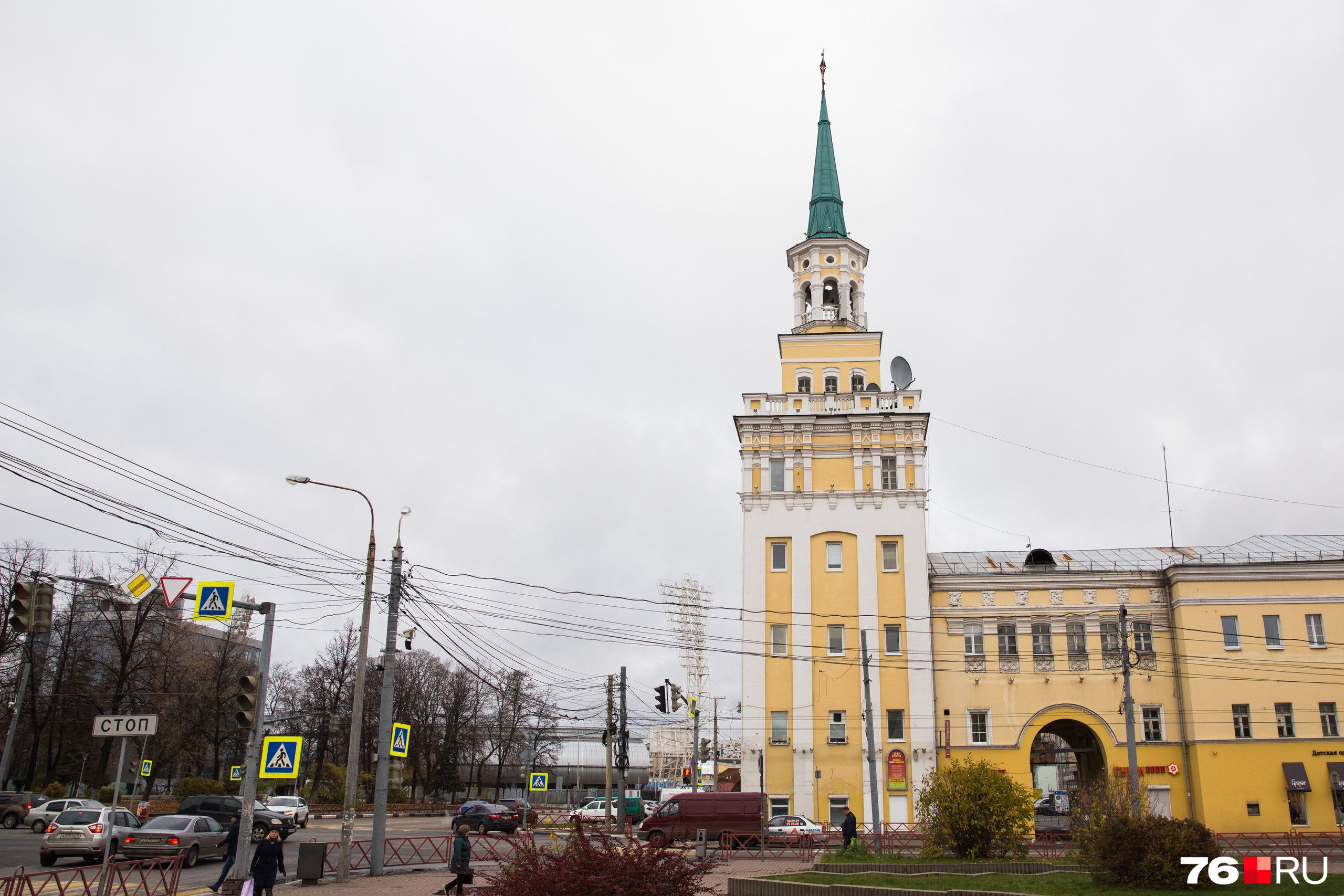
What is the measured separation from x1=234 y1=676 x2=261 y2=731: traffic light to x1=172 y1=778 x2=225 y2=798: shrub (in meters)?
38.2

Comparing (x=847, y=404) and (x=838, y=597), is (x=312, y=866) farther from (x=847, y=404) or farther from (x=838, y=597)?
(x=847, y=404)

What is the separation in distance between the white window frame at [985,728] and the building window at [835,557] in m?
9.07

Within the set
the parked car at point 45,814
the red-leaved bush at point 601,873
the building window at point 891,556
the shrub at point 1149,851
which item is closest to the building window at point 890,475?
the building window at point 891,556

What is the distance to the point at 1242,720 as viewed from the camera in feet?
145

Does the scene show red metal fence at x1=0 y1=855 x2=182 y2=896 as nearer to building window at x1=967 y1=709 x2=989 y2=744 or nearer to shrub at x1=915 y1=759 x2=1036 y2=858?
shrub at x1=915 y1=759 x2=1036 y2=858

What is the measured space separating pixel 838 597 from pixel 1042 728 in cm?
1172

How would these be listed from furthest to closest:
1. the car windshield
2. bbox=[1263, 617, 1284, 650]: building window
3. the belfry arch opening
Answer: the belfry arch opening, bbox=[1263, 617, 1284, 650]: building window, the car windshield

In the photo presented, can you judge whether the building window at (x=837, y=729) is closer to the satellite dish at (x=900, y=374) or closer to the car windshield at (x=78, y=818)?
the satellite dish at (x=900, y=374)

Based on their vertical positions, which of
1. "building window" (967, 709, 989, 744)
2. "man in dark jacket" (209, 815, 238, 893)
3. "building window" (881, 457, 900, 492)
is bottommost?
"man in dark jacket" (209, 815, 238, 893)

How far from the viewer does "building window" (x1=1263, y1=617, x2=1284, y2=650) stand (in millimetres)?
44906

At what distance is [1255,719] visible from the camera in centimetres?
4403

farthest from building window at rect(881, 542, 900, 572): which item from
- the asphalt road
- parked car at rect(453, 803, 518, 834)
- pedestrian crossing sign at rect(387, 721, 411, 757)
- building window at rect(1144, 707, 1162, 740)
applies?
pedestrian crossing sign at rect(387, 721, 411, 757)

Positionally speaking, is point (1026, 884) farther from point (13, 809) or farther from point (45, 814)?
point (13, 809)

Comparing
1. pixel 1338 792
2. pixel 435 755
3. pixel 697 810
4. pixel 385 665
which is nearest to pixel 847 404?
pixel 697 810
